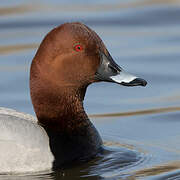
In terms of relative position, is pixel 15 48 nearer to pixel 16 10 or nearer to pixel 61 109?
pixel 16 10

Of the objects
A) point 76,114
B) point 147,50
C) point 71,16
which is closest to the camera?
point 76,114

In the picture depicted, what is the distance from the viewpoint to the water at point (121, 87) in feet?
21.8

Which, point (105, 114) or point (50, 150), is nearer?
point (50, 150)

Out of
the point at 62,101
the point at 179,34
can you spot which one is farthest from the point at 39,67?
the point at 179,34

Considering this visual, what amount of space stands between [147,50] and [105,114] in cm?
232

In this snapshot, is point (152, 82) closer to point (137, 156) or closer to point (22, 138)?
point (137, 156)

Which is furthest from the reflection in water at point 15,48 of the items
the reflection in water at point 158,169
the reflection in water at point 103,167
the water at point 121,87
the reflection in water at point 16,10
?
the reflection in water at point 158,169

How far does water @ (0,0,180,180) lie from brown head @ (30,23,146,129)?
582mm

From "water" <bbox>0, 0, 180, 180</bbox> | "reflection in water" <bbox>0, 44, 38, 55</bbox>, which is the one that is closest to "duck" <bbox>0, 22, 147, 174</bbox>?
"water" <bbox>0, 0, 180, 180</bbox>

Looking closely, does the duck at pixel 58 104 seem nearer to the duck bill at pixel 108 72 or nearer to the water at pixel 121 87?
the duck bill at pixel 108 72

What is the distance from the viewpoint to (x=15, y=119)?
6480 mm

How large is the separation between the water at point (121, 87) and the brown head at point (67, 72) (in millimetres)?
582

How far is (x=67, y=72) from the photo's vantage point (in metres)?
6.59

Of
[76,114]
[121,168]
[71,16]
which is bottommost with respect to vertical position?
[121,168]
